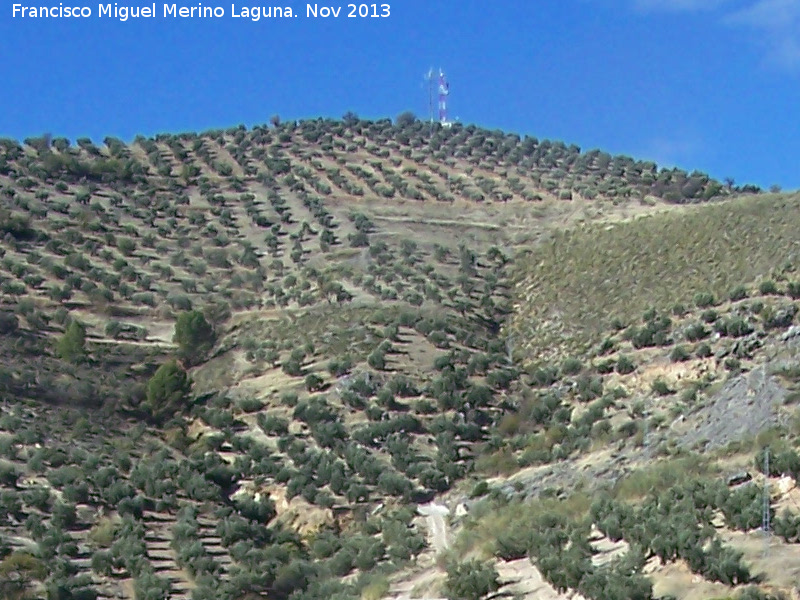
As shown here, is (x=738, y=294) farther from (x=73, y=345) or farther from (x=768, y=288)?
(x=73, y=345)

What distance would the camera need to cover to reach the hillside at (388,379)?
76.2 feet

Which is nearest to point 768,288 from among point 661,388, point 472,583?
point 661,388

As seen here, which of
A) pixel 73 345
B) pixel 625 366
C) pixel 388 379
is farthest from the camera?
pixel 73 345

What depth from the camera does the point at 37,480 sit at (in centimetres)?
3162

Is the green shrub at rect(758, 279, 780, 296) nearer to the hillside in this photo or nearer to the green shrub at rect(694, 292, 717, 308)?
the hillside

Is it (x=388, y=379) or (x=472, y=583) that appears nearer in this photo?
(x=472, y=583)

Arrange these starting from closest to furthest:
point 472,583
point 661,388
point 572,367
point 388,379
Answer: point 472,583 → point 661,388 → point 388,379 → point 572,367

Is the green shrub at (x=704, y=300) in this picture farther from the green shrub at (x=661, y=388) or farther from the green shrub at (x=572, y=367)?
the green shrub at (x=661, y=388)

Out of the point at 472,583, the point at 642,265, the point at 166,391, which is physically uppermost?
the point at 642,265

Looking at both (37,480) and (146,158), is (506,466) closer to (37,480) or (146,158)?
(37,480)

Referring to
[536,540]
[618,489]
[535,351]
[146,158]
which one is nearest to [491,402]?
[535,351]

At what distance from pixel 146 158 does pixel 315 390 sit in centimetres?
3909

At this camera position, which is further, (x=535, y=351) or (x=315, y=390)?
(x=535, y=351)

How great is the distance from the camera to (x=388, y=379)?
40438 millimetres
